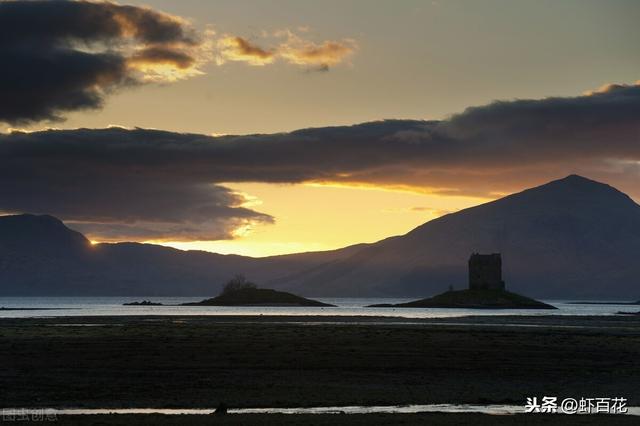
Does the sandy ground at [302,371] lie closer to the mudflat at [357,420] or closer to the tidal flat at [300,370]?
the tidal flat at [300,370]

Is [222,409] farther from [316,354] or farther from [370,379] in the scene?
[316,354]

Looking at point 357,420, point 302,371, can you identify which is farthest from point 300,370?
point 357,420

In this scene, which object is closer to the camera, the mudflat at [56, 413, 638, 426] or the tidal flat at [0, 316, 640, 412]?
the mudflat at [56, 413, 638, 426]

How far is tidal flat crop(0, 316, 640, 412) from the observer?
144 ft

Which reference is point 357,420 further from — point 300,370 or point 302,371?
point 300,370

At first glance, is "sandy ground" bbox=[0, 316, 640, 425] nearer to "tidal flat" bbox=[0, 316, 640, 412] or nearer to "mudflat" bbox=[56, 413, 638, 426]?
"tidal flat" bbox=[0, 316, 640, 412]

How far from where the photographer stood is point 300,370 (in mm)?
55062

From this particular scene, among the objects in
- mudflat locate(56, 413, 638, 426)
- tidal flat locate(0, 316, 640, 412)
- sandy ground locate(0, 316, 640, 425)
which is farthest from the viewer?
tidal flat locate(0, 316, 640, 412)

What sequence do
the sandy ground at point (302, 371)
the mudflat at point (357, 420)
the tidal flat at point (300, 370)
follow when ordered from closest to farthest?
the mudflat at point (357, 420) < the sandy ground at point (302, 371) < the tidal flat at point (300, 370)

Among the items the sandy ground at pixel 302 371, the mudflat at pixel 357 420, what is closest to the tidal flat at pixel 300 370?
the sandy ground at pixel 302 371

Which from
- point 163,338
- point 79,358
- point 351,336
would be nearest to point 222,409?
point 79,358

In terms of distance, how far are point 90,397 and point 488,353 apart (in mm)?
33191

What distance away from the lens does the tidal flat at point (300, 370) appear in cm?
4375

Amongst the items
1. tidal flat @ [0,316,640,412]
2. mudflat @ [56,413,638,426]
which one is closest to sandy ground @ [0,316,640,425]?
tidal flat @ [0,316,640,412]
